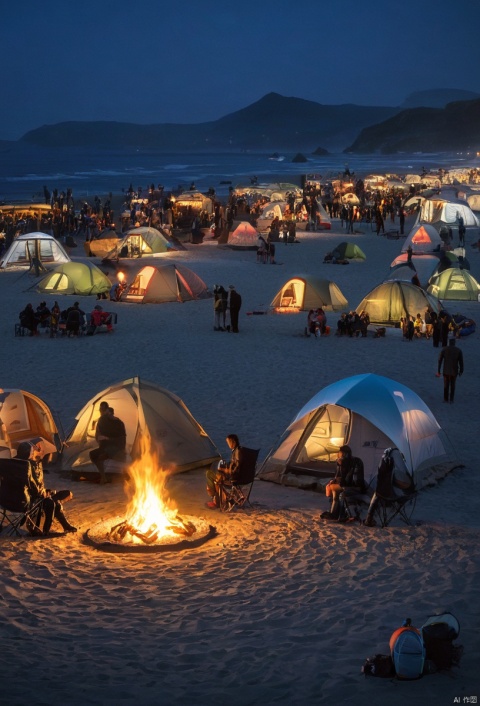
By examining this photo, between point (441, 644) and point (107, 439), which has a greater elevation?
point (107, 439)

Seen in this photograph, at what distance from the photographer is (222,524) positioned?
9.84m

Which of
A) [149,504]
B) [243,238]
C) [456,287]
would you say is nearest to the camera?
[149,504]

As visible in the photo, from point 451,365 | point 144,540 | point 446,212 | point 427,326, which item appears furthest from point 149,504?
point 446,212

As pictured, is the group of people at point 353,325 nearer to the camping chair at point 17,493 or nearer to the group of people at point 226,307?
the group of people at point 226,307

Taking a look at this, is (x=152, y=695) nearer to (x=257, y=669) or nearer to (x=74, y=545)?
(x=257, y=669)

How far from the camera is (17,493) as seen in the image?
9617mm

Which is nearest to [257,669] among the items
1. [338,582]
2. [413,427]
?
[338,582]

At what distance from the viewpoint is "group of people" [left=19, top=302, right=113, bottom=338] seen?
20.8 meters

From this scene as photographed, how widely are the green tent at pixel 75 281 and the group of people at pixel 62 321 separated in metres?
5.45

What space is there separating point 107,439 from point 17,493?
75.5 inches

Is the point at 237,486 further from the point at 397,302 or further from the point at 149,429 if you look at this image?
the point at 397,302

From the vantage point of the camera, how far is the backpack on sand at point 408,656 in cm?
618

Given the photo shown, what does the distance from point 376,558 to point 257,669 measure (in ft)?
8.44

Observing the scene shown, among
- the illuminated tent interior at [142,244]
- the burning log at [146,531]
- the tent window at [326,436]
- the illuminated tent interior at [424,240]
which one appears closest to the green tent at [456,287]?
the illuminated tent interior at [424,240]
